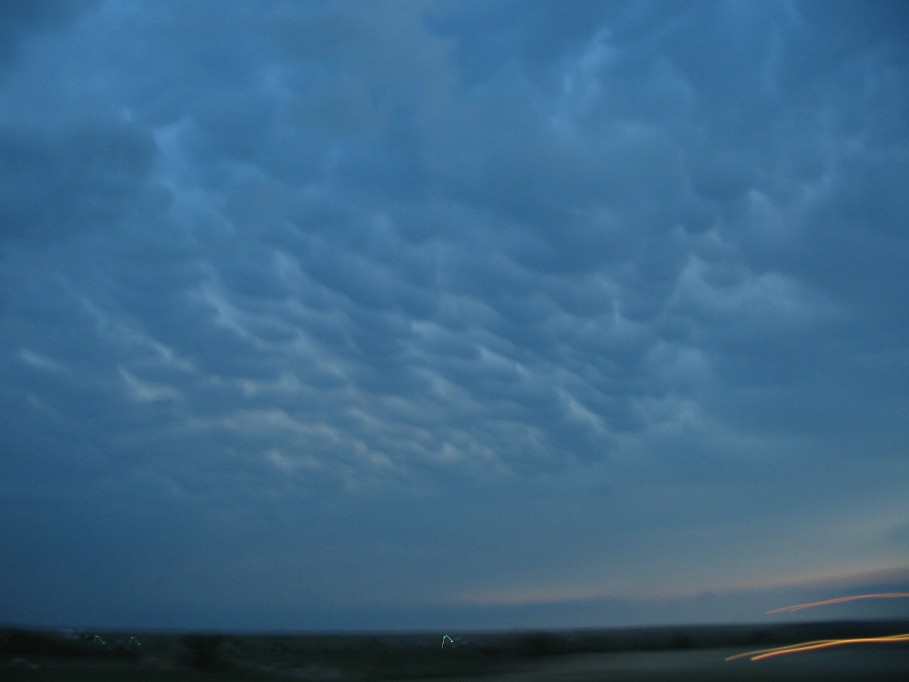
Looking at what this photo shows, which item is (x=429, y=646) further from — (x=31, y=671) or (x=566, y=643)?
(x=31, y=671)

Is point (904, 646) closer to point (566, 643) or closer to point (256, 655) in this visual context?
point (566, 643)

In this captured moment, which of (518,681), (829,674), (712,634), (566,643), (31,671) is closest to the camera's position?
(829,674)

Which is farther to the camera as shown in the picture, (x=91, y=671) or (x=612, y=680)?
(x=91, y=671)

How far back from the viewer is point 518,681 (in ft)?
95.0

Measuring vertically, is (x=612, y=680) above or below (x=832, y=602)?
below

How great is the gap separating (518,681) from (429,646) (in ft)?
94.2

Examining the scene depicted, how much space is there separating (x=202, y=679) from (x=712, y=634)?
251 feet

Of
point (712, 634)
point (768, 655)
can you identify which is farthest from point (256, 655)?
point (712, 634)

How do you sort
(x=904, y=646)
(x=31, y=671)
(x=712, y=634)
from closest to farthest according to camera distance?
(x=31, y=671)
(x=904, y=646)
(x=712, y=634)

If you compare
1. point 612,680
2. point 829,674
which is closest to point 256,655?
point 612,680

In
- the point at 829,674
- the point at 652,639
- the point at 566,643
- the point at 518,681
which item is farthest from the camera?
the point at 652,639

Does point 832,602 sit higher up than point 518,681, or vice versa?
point 832,602

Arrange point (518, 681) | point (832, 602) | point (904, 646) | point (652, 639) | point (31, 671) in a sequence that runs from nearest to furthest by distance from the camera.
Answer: point (518, 681), point (31, 671), point (904, 646), point (832, 602), point (652, 639)

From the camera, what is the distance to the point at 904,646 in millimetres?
34031
